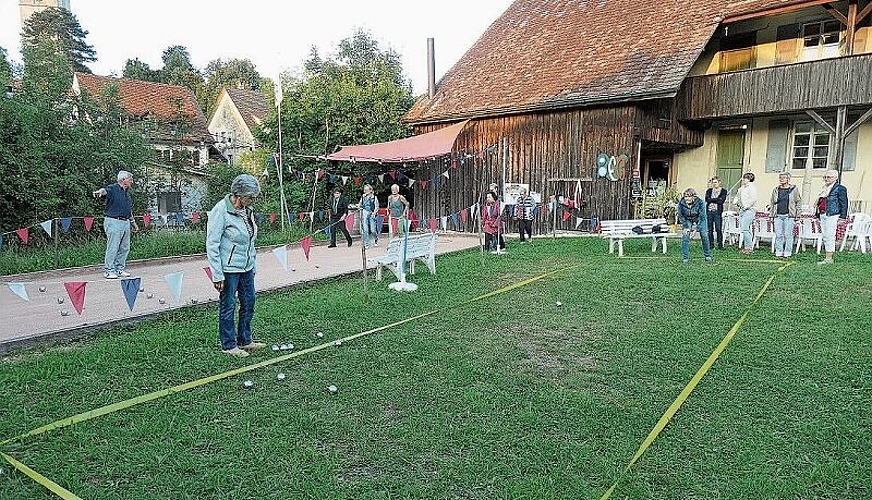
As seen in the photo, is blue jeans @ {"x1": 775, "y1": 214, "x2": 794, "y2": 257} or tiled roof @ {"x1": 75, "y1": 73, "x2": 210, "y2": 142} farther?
tiled roof @ {"x1": 75, "y1": 73, "x2": 210, "y2": 142}

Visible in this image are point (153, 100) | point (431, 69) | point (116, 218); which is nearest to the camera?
point (116, 218)

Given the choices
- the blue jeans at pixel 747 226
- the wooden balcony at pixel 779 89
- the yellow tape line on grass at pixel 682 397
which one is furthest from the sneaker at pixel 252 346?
the wooden balcony at pixel 779 89

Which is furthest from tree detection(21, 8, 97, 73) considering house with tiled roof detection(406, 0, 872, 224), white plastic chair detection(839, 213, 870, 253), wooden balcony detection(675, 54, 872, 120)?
white plastic chair detection(839, 213, 870, 253)

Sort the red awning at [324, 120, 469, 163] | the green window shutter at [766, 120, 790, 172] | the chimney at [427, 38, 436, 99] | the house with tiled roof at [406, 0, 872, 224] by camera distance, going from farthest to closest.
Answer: the chimney at [427, 38, 436, 99] < the green window shutter at [766, 120, 790, 172] < the red awning at [324, 120, 469, 163] < the house with tiled roof at [406, 0, 872, 224]

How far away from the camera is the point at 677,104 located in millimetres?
16484

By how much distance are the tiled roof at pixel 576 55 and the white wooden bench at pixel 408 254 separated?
8423 millimetres

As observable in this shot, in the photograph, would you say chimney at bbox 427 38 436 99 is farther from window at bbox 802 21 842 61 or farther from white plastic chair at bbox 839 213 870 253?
white plastic chair at bbox 839 213 870 253

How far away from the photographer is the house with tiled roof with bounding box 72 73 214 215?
15492mm

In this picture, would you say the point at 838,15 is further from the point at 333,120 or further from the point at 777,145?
the point at 333,120

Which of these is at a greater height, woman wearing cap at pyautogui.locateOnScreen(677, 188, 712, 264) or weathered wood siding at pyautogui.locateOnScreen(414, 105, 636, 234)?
weathered wood siding at pyautogui.locateOnScreen(414, 105, 636, 234)

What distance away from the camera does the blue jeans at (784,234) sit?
35.2 feet

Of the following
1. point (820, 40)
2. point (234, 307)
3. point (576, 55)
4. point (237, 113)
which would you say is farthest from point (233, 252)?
point (237, 113)

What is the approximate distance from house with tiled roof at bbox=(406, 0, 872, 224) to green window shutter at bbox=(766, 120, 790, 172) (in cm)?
3

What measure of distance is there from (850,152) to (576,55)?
26.0 feet
